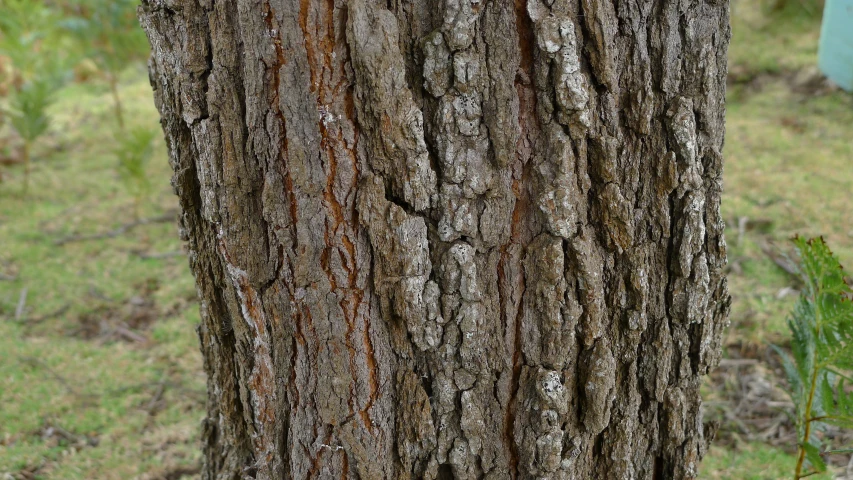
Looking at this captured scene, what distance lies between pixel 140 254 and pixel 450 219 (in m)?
3.03

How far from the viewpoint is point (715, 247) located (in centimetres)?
137

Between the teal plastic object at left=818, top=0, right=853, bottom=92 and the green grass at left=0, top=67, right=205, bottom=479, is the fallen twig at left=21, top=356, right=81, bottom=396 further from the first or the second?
the teal plastic object at left=818, top=0, right=853, bottom=92

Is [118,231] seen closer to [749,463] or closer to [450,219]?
[450,219]

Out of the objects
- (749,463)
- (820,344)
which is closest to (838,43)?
(749,463)

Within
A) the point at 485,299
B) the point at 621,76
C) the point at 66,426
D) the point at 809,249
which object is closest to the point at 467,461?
the point at 485,299

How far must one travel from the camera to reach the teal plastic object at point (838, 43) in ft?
14.6

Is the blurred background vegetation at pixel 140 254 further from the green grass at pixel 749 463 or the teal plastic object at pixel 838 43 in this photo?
the teal plastic object at pixel 838 43

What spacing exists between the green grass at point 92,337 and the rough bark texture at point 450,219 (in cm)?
116

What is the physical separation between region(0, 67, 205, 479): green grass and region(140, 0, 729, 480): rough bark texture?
3.80 feet

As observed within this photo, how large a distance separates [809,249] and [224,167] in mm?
A: 1356

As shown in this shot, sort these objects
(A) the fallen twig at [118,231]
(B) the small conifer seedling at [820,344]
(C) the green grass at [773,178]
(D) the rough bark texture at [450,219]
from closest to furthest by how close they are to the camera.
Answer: (D) the rough bark texture at [450,219], (B) the small conifer seedling at [820,344], (C) the green grass at [773,178], (A) the fallen twig at [118,231]

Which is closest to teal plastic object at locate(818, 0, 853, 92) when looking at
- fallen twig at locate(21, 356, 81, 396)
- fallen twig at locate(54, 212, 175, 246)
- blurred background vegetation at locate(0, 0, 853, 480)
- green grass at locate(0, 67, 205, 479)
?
blurred background vegetation at locate(0, 0, 853, 480)

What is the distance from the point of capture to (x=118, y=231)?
3979 millimetres

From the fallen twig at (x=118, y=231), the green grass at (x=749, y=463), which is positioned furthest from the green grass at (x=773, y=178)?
the fallen twig at (x=118, y=231)
